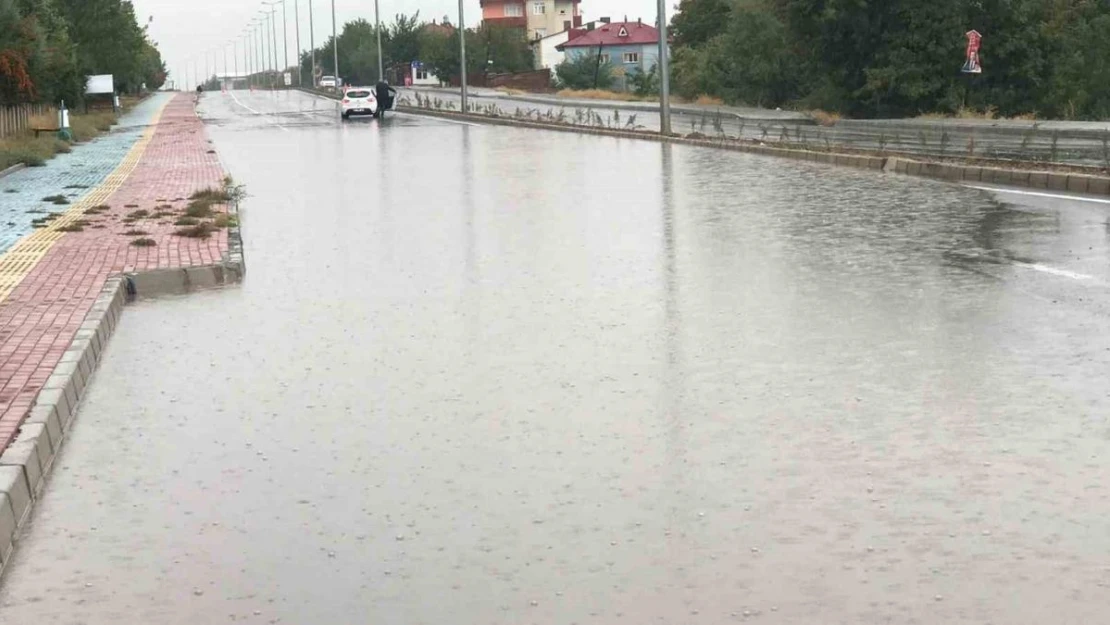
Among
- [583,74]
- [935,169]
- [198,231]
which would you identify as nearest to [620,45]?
[583,74]

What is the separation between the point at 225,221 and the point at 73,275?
4.64 meters

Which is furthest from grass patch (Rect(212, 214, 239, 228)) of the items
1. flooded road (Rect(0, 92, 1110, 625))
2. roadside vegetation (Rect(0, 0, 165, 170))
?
roadside vegetation (Rect(0, 0, 165, 170))

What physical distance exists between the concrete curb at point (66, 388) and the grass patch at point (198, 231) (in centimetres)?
196

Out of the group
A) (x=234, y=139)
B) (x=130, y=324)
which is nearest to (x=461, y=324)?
(x=130, y=324)

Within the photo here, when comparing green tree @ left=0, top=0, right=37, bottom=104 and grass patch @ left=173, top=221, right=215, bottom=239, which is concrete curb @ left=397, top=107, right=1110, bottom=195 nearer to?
grass patch @ left=173, top=221, right=215, bottom=239

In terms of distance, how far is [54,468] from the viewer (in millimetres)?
7238

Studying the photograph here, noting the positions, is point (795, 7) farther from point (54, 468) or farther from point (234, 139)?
point (54, 468)

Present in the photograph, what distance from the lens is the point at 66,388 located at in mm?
8445

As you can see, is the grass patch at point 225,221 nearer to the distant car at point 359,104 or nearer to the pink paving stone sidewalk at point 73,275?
the pink paving stone sidewalk at point 73,275

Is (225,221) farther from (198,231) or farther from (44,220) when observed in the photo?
(44,220)

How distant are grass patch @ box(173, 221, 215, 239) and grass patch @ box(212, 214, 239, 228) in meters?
0.28

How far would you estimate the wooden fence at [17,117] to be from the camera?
42931 mm

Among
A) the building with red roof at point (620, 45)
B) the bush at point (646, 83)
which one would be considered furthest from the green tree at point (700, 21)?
the building with red roof at point (620, 45)

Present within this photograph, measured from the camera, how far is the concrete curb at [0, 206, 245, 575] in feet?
20.8
